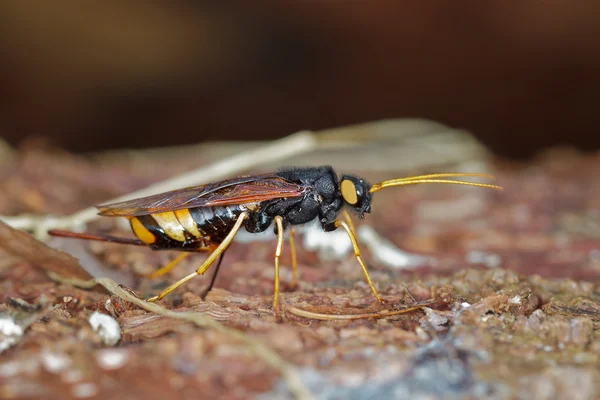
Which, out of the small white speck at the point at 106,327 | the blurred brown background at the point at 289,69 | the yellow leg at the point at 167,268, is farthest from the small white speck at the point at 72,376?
the blurred brown background at the point at 289,69

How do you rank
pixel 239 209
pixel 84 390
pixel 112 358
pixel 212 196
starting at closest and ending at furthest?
pixel 84 390
pixel 112 358
pixel 212 196
pixel 239 209

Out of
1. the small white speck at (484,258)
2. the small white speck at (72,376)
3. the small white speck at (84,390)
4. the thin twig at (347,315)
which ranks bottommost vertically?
the small white speck at (484,258)

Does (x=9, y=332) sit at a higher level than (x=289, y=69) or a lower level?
lower

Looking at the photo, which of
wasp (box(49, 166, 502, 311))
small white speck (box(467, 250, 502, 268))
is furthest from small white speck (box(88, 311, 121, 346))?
small white speck (box(467, 250, 502, 268))

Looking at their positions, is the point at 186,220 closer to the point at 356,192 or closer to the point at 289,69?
the point at 356,192

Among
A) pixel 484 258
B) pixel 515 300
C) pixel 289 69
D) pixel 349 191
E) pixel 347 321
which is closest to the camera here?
pixel 347 321

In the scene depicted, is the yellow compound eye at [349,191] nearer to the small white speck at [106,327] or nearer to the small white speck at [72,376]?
the small white speck at [106,327]

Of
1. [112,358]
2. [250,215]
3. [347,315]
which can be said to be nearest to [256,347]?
[112,358]
